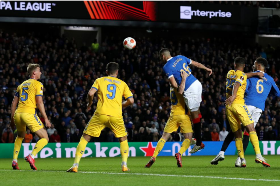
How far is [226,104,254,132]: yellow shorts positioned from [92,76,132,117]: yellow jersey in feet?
8.55

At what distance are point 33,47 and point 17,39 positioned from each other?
87 cm

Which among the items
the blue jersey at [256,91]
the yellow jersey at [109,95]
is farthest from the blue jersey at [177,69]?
the yellow jersey at [109,95]

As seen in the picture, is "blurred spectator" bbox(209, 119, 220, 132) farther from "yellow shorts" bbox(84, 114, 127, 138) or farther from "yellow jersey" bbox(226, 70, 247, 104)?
"yellow shorts" bbox(84, 114, 127, 138)

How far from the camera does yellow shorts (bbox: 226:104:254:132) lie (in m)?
11.6

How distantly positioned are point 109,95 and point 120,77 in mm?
16240

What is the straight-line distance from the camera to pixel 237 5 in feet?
102

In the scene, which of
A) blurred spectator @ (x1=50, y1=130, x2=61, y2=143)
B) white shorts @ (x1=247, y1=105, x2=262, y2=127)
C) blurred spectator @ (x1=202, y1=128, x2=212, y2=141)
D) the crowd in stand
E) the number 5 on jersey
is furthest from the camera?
blurred spectator @ (x1=202, y1=128, x2=212, y2=141)

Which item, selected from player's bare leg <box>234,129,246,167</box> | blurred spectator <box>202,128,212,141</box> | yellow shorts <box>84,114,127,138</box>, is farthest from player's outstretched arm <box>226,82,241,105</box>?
blurred spectator <box>202,128,212,141</box>

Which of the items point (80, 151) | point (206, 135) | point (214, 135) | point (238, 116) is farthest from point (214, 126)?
point (80, 151)

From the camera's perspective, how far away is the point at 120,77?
26.5 meters

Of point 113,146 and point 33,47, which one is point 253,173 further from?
point 33,47

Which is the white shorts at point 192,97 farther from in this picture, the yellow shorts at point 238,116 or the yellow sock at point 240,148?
the yellow sock at point 240,148

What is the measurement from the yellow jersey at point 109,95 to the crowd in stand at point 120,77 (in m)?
10.5

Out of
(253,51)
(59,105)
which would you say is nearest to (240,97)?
(59,105)
